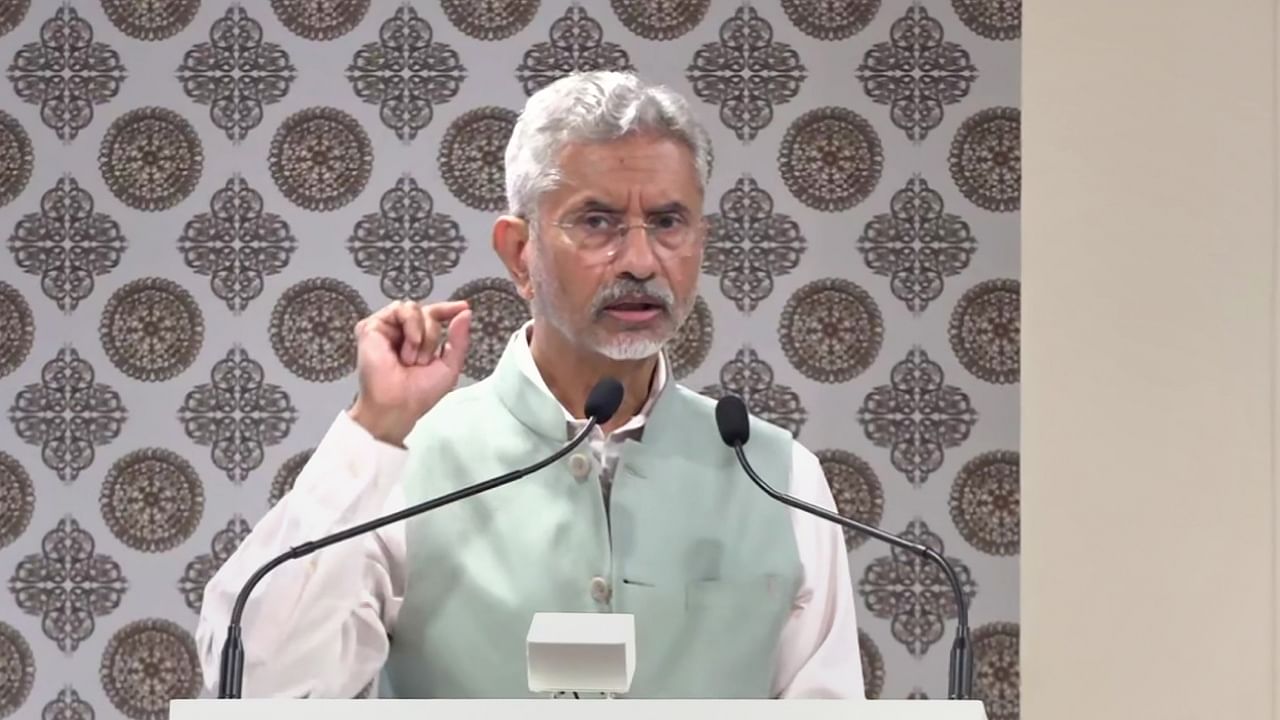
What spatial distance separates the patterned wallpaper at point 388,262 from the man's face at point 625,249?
3.68 ft

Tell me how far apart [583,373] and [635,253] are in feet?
0.55

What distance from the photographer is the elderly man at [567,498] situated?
2004 mm

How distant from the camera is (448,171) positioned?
3318mm

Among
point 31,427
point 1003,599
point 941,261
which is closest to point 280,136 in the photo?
point 31,427

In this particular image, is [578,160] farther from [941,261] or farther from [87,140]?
[87,140]

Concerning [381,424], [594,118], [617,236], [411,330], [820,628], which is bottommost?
[820,628]

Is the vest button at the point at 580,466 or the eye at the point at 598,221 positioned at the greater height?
the eye at the point at 598,221

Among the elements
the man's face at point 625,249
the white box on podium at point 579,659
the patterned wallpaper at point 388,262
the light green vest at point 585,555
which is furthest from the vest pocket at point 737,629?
the patterned wallpaper at point 388,262

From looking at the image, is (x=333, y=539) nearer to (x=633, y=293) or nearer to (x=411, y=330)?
(x=411, y=330)

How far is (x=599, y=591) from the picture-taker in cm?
210

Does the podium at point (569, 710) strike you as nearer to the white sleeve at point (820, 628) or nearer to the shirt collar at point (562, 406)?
the white sleeve at point (820, 628)

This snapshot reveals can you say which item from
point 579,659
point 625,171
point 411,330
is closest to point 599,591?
point 411,330

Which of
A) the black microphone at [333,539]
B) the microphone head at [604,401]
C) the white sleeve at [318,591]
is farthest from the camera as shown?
the white sleeve at [318,591]

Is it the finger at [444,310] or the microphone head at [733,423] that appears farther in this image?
the finger at [444,310]
